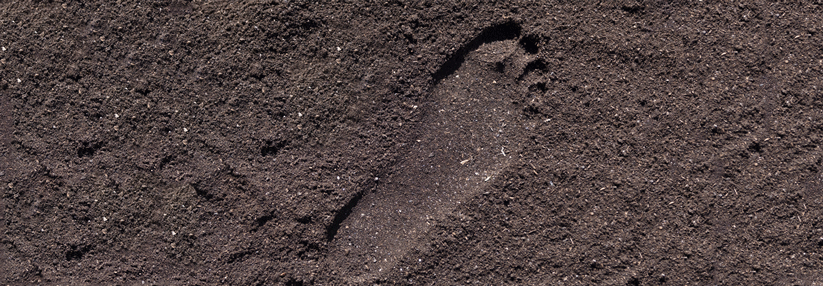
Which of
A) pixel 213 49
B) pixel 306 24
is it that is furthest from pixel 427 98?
pixel 213 49

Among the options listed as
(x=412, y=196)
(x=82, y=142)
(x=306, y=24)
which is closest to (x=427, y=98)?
(x=412, y=196)

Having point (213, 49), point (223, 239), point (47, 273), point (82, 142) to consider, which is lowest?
point (47, 273)

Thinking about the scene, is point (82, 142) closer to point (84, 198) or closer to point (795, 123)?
point (84, 198)

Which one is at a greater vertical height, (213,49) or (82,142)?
(213,49)

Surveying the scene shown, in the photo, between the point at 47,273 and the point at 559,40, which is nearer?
the point at 559,40
